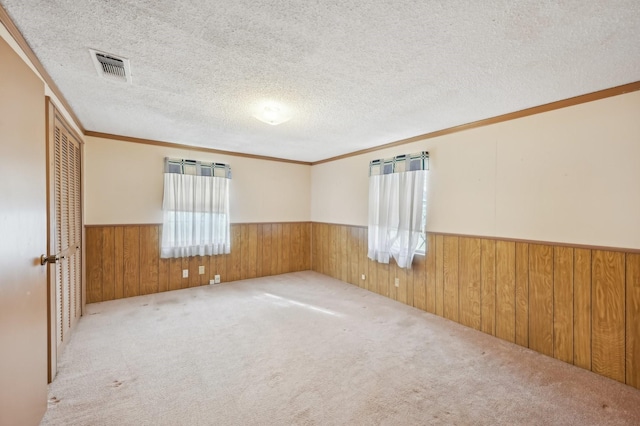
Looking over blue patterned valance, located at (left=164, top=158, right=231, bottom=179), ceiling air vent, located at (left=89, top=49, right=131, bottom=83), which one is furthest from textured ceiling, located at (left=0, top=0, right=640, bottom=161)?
blue patterned valance, located at (left=164, top=158, right=231, bottom=179)

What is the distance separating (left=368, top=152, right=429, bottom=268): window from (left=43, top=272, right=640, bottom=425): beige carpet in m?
0.90

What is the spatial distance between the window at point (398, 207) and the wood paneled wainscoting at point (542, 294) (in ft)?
0.71

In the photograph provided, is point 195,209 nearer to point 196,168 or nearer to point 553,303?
point 196,168

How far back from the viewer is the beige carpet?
1821 mm

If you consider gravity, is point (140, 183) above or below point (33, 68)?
below

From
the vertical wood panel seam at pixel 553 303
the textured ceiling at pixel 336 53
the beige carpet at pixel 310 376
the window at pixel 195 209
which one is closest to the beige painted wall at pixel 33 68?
the textured ceiling at pixel 336 53

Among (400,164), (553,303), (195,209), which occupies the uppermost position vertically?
(400,164)

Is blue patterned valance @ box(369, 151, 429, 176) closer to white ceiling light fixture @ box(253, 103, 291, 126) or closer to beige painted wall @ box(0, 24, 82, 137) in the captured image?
white ceiling light fixture @ box(253, 103, 291, 126)

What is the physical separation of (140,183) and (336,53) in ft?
12.0

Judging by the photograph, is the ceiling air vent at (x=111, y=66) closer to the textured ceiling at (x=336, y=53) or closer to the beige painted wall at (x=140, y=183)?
the textured ceiling at (x=336, y=53)

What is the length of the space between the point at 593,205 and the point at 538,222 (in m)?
0.41

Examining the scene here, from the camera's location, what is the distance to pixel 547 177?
2.61m

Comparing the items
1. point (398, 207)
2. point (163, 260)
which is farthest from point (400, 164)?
point (163, 260)

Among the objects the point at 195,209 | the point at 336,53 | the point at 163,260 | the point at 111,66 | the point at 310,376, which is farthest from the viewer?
the point at 195,209
